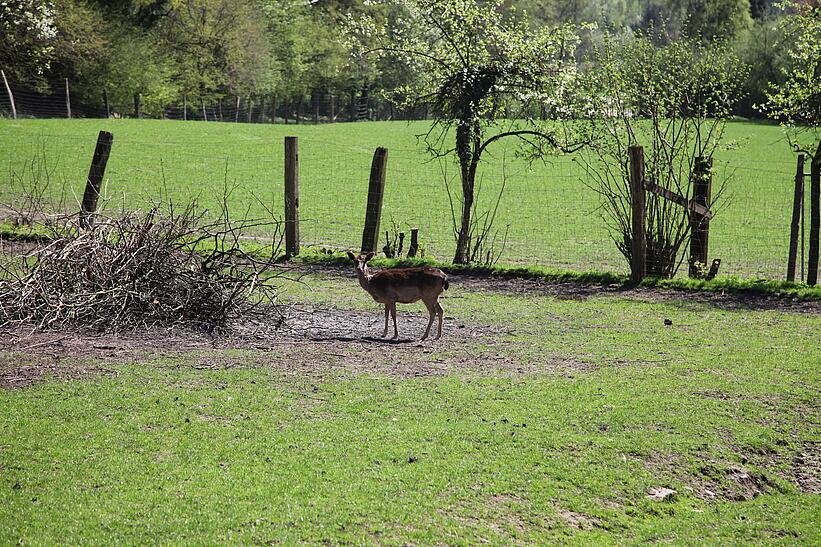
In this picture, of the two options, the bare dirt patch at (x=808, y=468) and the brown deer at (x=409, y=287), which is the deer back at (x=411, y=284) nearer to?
the brown deer at (x=409, y=287)

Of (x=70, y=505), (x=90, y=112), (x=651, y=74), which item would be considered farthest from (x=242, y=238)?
(x=90, y=112)

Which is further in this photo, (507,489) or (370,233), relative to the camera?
(370,233)

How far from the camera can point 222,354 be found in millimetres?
9812

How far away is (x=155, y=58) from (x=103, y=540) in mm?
60591

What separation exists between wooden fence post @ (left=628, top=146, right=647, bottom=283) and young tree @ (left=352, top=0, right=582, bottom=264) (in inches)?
58.6

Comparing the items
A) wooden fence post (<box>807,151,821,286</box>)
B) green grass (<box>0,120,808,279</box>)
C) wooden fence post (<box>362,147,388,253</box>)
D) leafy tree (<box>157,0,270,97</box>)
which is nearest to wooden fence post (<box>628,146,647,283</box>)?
green grass (<box>0,120,808,279</box>)

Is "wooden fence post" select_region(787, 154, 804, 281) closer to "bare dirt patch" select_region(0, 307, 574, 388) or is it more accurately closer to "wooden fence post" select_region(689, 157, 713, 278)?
"wooden fence post" select_region(689, 157, 713, 278)

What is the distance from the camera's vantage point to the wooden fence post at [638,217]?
15242 millimetres

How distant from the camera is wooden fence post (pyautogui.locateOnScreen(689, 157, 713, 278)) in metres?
15.4

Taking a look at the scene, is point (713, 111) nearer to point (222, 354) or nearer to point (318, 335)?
point (318, 335)

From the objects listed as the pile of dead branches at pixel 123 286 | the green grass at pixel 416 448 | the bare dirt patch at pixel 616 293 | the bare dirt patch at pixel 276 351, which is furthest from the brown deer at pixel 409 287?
the bare dirt patch at pixel 616 293

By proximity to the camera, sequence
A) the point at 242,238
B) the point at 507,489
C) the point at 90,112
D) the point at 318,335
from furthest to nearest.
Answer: the point at 90,112, the point at 242,238, the point at 318,335, the point at 507,489

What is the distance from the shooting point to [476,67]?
659 inches

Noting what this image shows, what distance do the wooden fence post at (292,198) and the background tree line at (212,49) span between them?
29.1m
